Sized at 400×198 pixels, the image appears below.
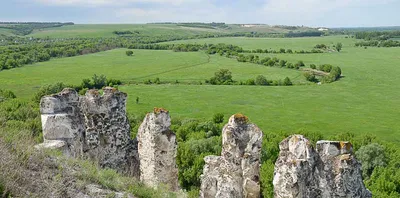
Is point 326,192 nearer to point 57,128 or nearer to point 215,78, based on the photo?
point 57,128

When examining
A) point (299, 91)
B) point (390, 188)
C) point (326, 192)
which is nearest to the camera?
point (326, 192)

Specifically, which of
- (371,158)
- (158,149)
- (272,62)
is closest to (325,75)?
(272,62)

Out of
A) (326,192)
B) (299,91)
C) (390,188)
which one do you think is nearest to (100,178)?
(326,192)

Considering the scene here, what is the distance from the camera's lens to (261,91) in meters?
80.9

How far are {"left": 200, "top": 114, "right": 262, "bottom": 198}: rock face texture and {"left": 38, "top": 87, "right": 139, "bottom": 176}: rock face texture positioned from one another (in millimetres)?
3339

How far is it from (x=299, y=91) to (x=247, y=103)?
46.7ft

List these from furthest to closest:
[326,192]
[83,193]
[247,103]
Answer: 1. [247,103]
2. [326,192]
3. [83,193]

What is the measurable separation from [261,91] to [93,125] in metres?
69.9

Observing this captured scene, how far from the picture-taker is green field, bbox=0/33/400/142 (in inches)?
2383

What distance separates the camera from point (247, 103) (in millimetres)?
71875

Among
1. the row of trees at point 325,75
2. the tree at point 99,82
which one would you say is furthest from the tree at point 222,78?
the tree at point 99,82

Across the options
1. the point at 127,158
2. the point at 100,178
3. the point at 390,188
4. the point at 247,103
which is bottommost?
the point at 247,103

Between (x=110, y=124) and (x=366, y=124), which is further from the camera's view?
(x=366, y=124)

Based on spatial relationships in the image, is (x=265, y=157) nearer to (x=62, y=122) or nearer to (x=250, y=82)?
(x=62, y=122)
